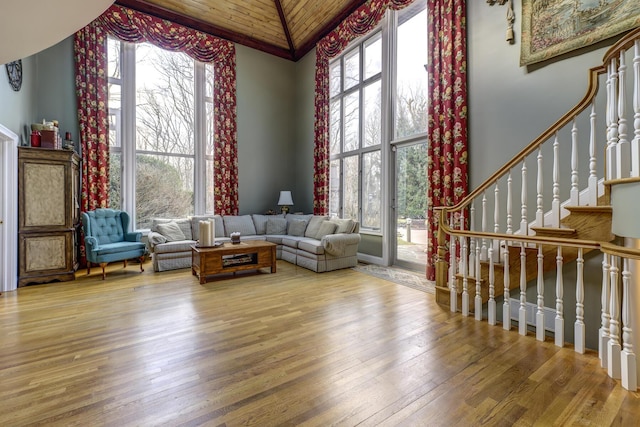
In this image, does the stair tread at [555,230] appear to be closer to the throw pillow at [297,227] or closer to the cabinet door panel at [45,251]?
the throw pillow at [297,227]

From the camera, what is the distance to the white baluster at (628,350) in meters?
1.68

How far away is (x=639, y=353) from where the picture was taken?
1.86 meters

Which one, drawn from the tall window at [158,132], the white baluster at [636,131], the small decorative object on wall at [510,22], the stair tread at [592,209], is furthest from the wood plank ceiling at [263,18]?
the stair tread at [592,209]

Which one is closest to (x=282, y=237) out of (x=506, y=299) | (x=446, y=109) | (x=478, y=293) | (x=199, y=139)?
(x=199, y=139)

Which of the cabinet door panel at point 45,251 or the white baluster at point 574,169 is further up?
the white baluster at point 574,169

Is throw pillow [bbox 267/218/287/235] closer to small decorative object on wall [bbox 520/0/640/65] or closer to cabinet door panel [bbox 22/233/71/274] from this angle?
cabinet door panel [bbox 22/233/71/274]

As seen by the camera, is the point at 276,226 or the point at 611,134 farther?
the point at 276,226

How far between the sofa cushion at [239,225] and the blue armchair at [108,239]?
1.49 metres

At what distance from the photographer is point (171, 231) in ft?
15.7

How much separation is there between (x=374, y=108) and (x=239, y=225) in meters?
3.38

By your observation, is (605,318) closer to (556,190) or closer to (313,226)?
(556,190)

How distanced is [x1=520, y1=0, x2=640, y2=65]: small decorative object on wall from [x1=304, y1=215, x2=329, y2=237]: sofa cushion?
3601 millimetres

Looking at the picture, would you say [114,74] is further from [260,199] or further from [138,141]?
[260,199]

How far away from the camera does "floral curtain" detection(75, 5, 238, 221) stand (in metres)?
4.70
